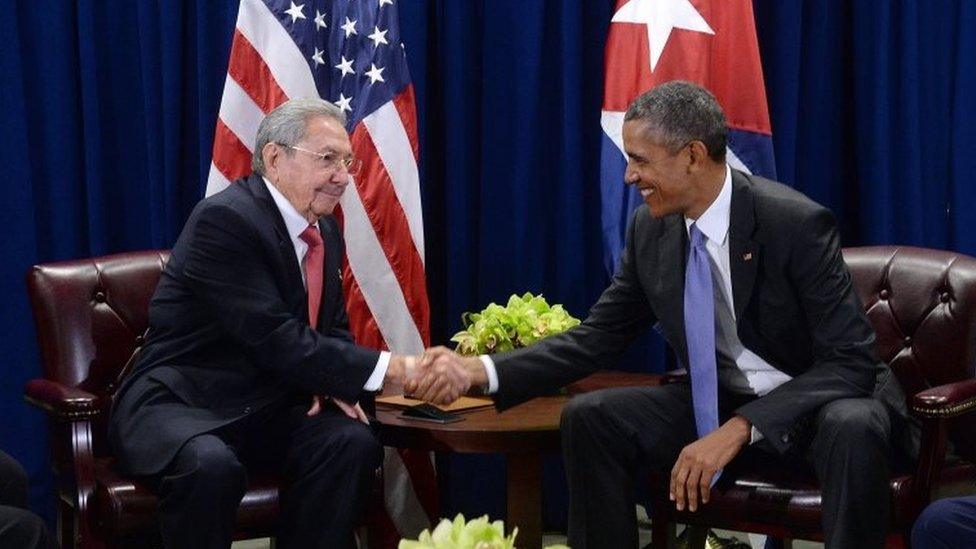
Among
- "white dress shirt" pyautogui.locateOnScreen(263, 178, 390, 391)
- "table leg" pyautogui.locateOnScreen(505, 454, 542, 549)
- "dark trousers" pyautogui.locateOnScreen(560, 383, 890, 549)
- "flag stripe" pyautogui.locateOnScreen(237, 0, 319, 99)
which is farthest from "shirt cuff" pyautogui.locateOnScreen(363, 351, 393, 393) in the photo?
"flag stripe" pyautogui.locateOnScreen(237, 0, 319, 99)

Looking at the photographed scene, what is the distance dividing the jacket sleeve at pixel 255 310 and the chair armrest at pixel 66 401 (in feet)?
1.33

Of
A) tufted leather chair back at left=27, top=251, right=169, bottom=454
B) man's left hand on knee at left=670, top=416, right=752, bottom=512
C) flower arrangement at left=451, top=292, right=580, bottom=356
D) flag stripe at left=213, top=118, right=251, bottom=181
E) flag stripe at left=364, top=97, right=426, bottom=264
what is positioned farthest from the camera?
flag stripe at left=364, top=97, right=426, bottom=264

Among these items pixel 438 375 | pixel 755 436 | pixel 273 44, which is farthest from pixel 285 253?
pixel 755 436

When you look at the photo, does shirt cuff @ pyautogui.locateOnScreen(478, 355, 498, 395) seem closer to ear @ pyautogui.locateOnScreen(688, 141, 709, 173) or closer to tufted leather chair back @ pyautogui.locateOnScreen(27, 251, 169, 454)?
ear @ pyautogui.locateOnScreen(688, 141, 709, 173)

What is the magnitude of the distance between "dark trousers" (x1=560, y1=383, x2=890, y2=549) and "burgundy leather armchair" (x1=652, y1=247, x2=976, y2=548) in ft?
0.38

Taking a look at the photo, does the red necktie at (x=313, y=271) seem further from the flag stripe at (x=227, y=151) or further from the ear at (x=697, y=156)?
the ear at (x=697, y=156)

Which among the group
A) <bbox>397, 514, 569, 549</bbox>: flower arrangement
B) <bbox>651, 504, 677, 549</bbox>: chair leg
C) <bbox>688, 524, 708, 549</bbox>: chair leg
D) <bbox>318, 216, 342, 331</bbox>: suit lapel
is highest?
<bbox>318, 216, 342, 331</bbox>: suit lapel

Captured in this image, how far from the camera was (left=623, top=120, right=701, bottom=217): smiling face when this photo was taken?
361cm

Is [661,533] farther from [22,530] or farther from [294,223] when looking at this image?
[22,530]

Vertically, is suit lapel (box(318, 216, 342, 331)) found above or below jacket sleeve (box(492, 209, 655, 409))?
above

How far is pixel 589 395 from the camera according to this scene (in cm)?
364

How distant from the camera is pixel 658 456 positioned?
365 cm

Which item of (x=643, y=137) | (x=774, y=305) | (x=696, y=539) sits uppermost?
(x=643, y=137)

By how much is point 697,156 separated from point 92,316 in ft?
6.05
